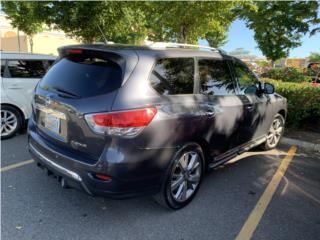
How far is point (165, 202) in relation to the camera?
2.99 meters

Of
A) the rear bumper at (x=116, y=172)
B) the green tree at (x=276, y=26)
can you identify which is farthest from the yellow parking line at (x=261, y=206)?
the green tree at (x=276, y=26)

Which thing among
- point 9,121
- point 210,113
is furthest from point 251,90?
point 9,121

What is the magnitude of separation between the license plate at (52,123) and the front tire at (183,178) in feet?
3.94

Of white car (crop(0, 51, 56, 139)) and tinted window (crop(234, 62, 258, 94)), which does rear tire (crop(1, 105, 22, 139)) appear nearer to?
white car (crop(0, 51, 56, 139))

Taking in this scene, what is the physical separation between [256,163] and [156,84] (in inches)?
106

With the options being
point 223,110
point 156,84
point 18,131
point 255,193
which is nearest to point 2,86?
point 18,131

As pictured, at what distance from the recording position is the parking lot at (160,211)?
2.78 meters

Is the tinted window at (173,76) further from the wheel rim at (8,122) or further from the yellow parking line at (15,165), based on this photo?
the wheel rim at (8,122)

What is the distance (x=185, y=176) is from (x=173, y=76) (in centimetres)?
114

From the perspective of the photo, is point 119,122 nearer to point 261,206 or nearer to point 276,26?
point 261,206

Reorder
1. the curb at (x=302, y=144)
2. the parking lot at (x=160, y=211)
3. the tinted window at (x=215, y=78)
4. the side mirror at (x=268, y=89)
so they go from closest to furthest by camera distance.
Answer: the parking lot at (x=160, y=211), the tinted window at (x=215, y=78), the side mirror at (x=268, y=89), the curb at (x=302, y=144)

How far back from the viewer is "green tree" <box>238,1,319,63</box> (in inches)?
631

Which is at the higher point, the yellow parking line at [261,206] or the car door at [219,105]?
the car door at [219,105]

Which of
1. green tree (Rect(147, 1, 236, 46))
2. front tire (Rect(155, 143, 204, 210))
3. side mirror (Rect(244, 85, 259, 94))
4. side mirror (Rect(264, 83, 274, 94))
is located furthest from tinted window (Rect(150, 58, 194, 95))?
green tree (Rect(147, 1, 236, 46))
